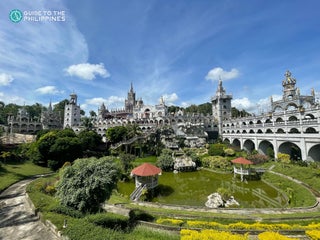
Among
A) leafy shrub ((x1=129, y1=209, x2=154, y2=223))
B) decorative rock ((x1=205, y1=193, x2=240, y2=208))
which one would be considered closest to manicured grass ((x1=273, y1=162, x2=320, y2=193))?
decorative rock ((x1=205, y1=193, x2=240, y2=208))

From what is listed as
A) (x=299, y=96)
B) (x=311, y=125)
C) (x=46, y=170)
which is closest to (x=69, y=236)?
(x=46, y=170)

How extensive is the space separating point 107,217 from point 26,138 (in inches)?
2032

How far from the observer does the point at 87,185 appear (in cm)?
1087

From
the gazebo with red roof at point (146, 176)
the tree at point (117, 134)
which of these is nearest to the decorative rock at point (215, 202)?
the gazebo with red roof at point (146, 176)

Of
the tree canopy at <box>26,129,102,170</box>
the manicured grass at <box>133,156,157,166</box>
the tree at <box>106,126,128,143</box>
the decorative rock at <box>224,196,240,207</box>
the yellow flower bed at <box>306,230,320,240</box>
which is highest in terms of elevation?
the tree at <box>106,126,128,143</box>

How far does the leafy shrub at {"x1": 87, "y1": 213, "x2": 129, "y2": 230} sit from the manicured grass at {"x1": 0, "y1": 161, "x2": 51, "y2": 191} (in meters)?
16.1

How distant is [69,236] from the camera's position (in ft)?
26.7

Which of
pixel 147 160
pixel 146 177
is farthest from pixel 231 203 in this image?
pixel 147 160

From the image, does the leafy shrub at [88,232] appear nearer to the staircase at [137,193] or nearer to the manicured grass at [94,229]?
the manicured grass at [94,229]

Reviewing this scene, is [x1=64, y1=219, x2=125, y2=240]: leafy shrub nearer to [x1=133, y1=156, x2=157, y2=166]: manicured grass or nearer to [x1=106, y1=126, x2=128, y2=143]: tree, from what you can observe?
[x1=133, y1=156, x2=157, y2=166]: manicured grass

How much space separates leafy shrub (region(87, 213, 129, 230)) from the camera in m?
9.63

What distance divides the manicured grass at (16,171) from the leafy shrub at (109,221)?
632 inches

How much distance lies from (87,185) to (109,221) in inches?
105

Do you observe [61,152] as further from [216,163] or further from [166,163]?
[216,163]
